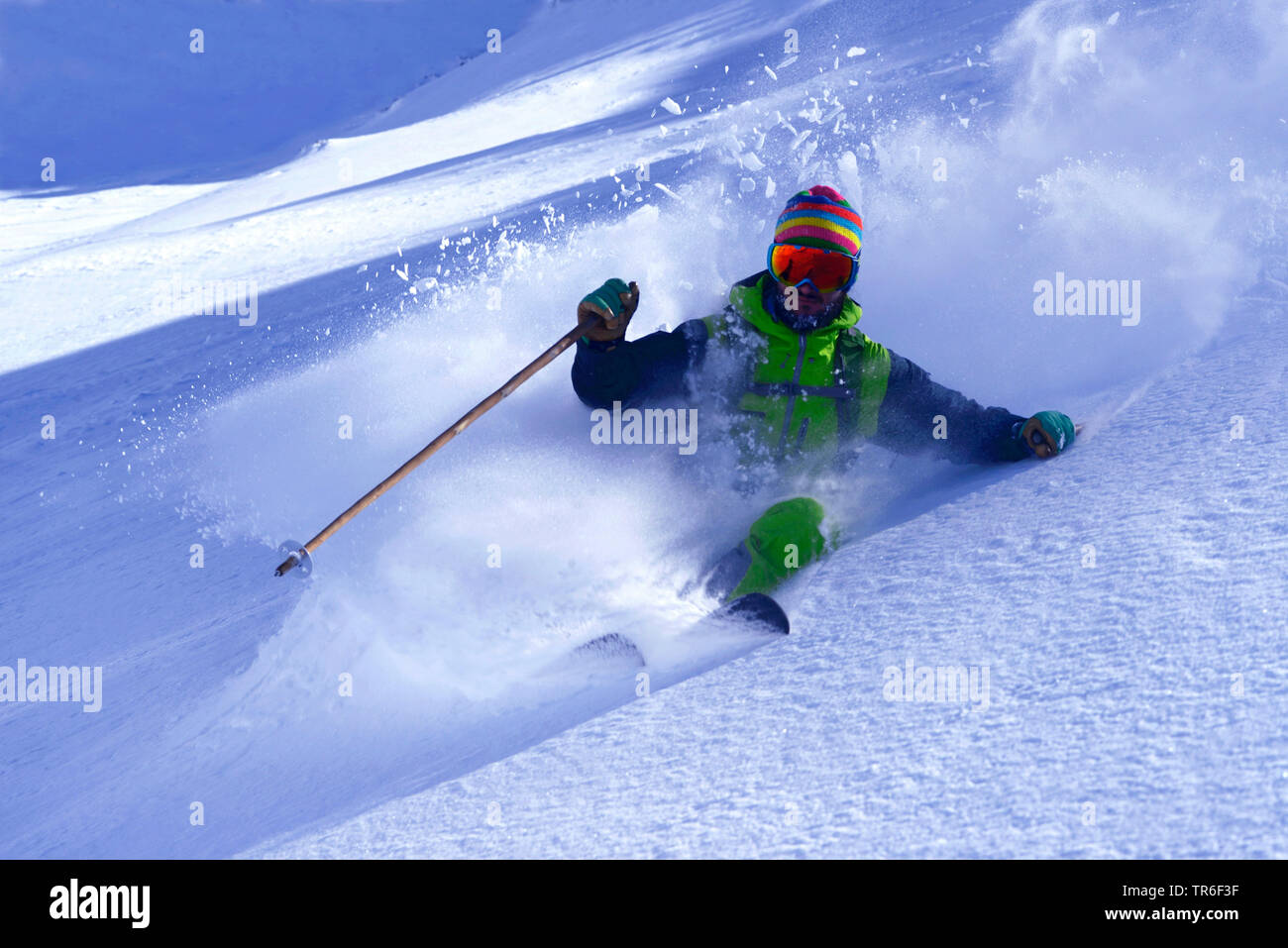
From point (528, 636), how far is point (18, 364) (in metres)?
5.99

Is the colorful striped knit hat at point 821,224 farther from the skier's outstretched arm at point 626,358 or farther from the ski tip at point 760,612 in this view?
the ski tip at point 760,612

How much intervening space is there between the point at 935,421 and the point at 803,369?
0.53 m

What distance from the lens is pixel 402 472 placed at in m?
3.46

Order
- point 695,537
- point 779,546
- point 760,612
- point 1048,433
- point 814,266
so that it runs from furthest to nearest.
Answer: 1. point 695,537
2. point 814,266
3. point 1048,433
4. point 779,546
5. point 760,612

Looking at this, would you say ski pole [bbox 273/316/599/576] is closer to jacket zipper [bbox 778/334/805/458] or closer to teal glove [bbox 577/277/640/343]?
teal glove [bbox 577/277/640/343]

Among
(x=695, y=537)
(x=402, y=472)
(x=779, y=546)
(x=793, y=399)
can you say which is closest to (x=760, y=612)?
(x=779, y=546)

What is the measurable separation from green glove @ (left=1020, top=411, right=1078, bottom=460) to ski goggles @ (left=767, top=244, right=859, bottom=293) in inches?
32.1

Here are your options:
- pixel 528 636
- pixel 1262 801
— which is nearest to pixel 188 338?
pixel 528 636

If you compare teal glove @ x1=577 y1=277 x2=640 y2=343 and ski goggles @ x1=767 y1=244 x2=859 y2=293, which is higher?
ski goggles @ x1=767 y1=244 x2=859 y2=293

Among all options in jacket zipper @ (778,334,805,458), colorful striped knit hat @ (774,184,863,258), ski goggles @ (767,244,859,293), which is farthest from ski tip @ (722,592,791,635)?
colorful striped knit hat @ (774,184,863,258)

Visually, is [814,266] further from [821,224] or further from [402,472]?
[402,472]

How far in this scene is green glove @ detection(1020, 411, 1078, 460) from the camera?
3.59m

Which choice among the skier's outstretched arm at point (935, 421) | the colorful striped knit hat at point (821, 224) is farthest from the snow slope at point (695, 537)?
the colorful striped knit hat at point (821, 224)
